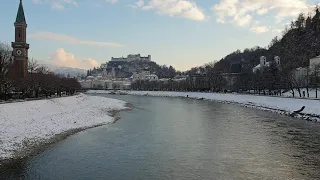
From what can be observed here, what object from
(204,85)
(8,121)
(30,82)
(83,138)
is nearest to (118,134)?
(83,138)

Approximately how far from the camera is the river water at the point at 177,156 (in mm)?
13961

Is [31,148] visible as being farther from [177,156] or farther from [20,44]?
[20,44]

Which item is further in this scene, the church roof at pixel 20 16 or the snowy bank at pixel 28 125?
the church roof at pixel 20 16

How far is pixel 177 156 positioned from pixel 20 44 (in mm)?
59519

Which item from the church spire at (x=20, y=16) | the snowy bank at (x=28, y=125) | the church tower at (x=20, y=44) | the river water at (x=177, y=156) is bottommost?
the river water at (x=177, y=156)

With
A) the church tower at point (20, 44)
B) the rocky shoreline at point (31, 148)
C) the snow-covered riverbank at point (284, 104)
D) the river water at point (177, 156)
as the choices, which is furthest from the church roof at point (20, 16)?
the rocky shoreline at point (31, 148)

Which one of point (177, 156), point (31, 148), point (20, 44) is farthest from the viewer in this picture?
point (20, 44)

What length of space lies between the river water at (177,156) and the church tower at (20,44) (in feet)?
155

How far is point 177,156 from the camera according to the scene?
17312 mm

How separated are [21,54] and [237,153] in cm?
6013

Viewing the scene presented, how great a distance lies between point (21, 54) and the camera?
224ft

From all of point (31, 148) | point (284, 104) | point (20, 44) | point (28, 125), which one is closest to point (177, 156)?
point (31, 148)

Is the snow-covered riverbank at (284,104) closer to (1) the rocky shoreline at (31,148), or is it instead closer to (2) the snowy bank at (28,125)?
(2) the snowy bank at (28,125)

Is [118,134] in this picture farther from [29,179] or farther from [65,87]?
[65,87]
